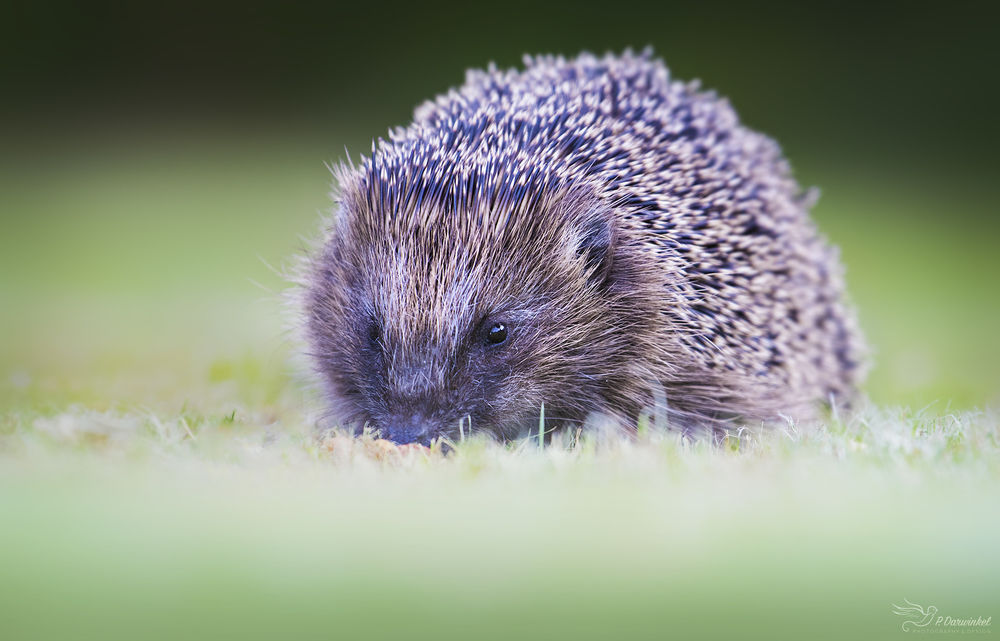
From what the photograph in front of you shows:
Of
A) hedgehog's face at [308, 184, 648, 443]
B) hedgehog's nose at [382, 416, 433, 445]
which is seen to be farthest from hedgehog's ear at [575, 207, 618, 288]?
hedgehog's nose at [382, 416, 433, 445]

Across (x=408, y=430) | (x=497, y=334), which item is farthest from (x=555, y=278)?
(x=408, y=430)

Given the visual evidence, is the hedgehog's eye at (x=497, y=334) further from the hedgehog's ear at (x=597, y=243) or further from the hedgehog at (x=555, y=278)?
the hedgehog's ear at (x=597, y=243)

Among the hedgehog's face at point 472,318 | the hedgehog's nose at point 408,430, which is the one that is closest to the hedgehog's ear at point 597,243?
the hedgehog's face at point 472,318

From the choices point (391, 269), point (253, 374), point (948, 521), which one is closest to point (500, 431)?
point (391, 269)

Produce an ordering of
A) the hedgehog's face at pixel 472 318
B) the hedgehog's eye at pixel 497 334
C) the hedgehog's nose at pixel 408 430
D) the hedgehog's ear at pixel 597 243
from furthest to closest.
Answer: the hedgehog's ear at pixel 597 243 → the hedgehog's eye at pixel 497 334 → the hedgehog's face at pixel 472 318 → the hedgehog's nose at pixel 408 430

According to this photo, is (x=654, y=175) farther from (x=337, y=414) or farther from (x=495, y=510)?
(x=495, y=510)

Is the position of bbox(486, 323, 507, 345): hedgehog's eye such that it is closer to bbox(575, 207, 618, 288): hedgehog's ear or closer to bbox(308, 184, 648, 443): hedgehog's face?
bbox(308, 184, 648, 443): hedgehog's face
